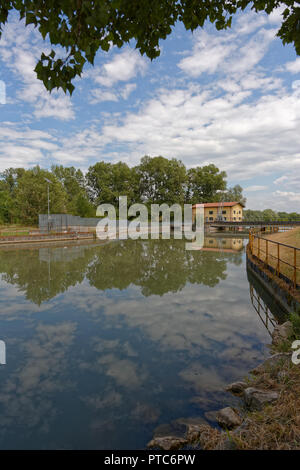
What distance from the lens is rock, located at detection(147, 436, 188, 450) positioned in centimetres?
270

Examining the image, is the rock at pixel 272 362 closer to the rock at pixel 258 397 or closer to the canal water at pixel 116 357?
the canal water at pixel 116 357

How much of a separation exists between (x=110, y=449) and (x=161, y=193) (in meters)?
64.5

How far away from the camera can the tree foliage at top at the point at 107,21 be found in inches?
107

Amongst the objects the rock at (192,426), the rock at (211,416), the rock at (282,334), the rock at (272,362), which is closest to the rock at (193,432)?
the rock at (192,426)

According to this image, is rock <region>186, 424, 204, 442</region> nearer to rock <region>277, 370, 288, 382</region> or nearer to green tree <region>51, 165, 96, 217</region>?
rock <region>277, 370, 288, 382</region>

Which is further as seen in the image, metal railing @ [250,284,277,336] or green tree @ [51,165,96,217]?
green tree @ [51,165,96,217]

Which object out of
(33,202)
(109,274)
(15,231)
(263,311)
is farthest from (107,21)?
(33,202)

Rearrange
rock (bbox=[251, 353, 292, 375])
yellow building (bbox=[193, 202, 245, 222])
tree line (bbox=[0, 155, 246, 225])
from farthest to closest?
yellow building (bbox=[193, 202, 245, 222])
tree line (bbox=[0, 155, 246, 225])
rock (bbox=[251, 353, 292, 375])

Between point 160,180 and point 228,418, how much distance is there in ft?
218

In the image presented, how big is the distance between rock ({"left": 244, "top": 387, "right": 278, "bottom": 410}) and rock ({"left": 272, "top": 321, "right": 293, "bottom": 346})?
6.12ft

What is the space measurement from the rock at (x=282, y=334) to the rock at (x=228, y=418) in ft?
7.55

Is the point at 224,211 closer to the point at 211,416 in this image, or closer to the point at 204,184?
the point at 204,184

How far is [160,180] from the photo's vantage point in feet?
221

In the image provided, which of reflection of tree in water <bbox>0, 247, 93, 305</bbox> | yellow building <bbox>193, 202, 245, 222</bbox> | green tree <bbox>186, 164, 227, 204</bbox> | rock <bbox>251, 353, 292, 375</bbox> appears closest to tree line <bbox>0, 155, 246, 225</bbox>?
green tree <bbox>186, 164, 227, 204</bbox>
